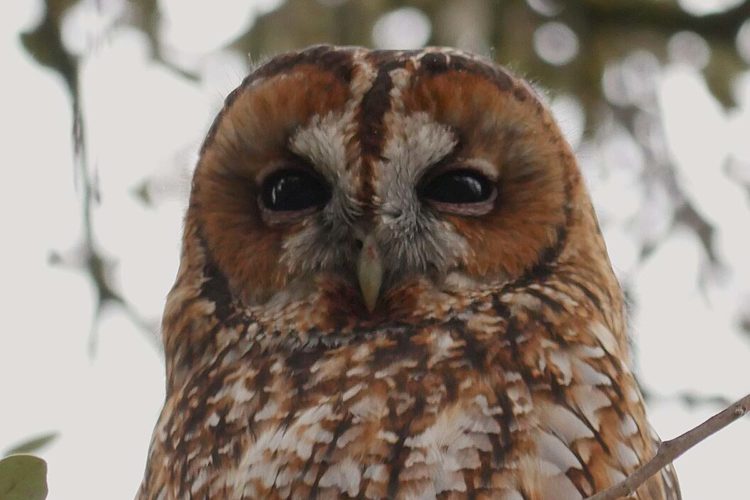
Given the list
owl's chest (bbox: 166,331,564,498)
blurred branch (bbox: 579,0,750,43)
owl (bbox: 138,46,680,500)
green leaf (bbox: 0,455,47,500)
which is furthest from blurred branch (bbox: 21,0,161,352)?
blurred branch (bbox: 579,0,750,43)

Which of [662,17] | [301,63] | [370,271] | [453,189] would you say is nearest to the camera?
[370,271]

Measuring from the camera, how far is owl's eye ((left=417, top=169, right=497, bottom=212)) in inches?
107

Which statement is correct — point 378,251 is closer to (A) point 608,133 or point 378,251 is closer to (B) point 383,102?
(B) point 383,102

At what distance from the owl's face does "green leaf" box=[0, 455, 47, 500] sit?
96 centimetres

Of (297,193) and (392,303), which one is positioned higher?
(297,193)

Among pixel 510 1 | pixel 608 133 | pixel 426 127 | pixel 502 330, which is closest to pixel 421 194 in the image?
pixel 426 127

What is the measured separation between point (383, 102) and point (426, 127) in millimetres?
100

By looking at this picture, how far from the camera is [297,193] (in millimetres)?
2779

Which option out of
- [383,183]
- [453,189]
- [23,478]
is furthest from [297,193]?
[23,478]

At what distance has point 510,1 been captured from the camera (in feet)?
13.7

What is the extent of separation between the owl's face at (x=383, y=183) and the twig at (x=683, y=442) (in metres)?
0.92

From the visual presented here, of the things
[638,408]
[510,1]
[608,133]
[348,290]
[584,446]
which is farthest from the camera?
[608,133]

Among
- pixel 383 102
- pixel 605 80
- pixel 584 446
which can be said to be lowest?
pixel 584 446

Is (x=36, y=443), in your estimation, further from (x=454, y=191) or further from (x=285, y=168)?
(x=454, y=191)
